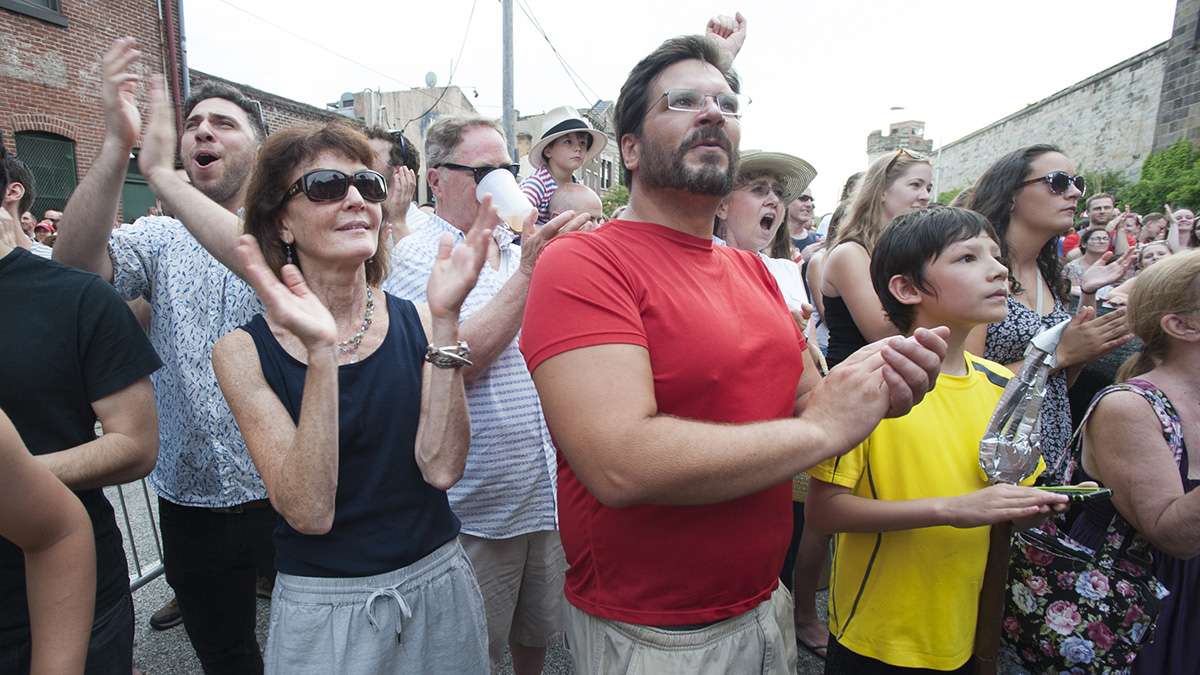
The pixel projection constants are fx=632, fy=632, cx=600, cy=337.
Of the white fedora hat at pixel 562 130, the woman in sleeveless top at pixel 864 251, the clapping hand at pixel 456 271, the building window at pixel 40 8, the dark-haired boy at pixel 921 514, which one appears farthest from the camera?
the building window at pixel 40 8

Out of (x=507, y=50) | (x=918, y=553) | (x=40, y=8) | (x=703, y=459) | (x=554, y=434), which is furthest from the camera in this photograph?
(x=507, y=50)

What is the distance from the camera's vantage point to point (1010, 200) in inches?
116

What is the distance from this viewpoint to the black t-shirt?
1.53m

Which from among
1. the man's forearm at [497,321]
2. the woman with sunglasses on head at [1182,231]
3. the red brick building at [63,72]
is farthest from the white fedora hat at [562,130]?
the red brick building at [63,72]

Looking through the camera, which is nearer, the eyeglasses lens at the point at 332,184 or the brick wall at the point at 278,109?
the eyeglasses lens at the point at 332,184

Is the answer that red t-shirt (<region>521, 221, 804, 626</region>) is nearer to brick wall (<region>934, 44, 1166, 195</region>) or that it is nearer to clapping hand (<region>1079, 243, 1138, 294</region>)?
clapping hand (<region>1079, 243, 1138, 294</region>)

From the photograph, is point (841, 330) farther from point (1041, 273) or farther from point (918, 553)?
point (918, 553)

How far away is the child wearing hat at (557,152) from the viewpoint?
397cm

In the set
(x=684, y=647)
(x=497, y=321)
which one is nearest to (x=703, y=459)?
(x=684, y=647)

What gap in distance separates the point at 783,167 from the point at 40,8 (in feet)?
40.9

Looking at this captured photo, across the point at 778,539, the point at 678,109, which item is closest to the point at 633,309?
the point at 678,109

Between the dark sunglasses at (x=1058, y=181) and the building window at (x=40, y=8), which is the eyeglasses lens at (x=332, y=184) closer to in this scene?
the dark sunglasses at (x=1058, y=181)

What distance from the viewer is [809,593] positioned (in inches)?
122

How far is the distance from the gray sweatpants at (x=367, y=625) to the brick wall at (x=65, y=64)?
10752 millimetres
